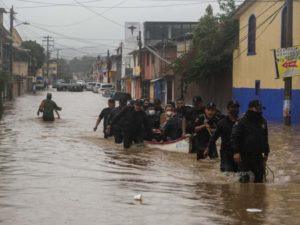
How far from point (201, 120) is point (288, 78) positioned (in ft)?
37.3

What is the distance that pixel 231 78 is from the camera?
119ft

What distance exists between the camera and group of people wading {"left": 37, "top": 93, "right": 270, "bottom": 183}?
9.79 metres

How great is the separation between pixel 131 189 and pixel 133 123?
5.96 metres

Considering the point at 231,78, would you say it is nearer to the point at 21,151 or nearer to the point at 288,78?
the point at 288,78

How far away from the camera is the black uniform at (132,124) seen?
15.6 m

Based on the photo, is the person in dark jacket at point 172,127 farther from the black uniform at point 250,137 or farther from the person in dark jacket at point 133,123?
the black uniform at point 250,137

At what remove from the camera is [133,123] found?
51.5ft

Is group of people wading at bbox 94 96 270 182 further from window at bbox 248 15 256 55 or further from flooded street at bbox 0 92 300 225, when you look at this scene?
window at bbox 248 15 256 55

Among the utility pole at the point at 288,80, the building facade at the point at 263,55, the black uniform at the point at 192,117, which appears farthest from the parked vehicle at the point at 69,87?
the black uniform at the point at 192,117

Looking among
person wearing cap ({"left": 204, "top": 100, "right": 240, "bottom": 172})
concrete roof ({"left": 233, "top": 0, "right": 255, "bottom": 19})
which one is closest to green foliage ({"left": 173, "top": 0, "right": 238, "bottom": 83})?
concrete roof ({"left": 233, "top": 0, "right": 255, "bottom": 19})

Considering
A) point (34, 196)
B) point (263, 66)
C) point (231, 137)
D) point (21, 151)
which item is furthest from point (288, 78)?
point (34, 196)

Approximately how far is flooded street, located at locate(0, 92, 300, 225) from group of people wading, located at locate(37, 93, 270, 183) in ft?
1.07

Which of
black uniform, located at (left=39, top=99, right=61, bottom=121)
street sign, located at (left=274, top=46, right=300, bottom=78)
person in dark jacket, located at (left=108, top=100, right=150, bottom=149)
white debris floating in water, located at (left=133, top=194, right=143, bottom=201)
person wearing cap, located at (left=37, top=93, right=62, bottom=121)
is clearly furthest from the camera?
black uniform, located at (left=39, top=99, right=61, bottom=121)

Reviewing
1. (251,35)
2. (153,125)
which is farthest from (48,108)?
(251,35)
